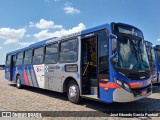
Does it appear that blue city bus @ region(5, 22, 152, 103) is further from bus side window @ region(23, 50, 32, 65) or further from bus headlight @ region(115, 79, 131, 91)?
bus side window @ region(23, 50, 32, 65)

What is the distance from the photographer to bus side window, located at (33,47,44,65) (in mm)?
12303

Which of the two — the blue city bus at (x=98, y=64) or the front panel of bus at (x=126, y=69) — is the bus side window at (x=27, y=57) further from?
the front panel of bus at (x=126, y=69)

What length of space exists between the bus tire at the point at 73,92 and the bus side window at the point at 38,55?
3.43 m

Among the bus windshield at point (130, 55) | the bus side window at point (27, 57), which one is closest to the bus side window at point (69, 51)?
the bus windshield at point (130, 55)

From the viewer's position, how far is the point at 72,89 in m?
9.32

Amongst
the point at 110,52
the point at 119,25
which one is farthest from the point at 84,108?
the point at 119,25

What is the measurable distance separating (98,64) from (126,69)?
1.06m

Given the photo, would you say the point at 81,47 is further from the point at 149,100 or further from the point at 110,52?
the point at 149,100

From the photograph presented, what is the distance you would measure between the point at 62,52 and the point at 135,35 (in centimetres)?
355

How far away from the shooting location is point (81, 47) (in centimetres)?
891

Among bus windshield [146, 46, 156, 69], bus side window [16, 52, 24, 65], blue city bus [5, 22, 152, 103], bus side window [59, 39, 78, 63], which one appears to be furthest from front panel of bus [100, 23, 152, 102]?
bus side window [16, 52, 24, 65]

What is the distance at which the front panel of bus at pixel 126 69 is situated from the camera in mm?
7078

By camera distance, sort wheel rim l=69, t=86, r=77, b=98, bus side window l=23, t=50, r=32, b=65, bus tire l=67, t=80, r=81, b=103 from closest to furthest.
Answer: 1. bus tire l=67, t=80, r=81, b=103
2. wheel rim l=69, t=86, r=77, b=98
3. bus side window l=23, t=50, r=32, b=65

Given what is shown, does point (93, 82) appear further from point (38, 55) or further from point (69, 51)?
point (38, 55)
